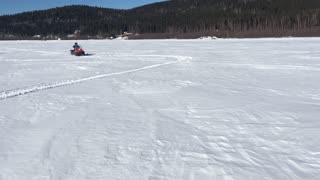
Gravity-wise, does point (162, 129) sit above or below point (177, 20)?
below

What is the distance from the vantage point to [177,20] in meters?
99.2

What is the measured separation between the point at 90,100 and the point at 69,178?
14.3ft

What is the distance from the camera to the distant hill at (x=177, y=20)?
77.4 meters

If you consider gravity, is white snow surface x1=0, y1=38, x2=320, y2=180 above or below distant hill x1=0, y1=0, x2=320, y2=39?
below

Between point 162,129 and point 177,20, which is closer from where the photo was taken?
point 162,129

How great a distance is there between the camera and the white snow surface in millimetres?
A: 4375

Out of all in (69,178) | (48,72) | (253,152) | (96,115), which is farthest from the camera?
(48,72)

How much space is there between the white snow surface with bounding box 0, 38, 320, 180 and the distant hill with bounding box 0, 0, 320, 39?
51.9 metres

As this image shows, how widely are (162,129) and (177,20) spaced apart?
94841 mm

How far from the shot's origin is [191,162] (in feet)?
14.9

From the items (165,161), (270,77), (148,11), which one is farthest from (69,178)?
(148,11)

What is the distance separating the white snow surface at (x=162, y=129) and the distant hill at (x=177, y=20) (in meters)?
51.9

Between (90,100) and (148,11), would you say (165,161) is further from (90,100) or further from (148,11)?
(148,11)

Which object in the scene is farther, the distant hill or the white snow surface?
the distant hill
